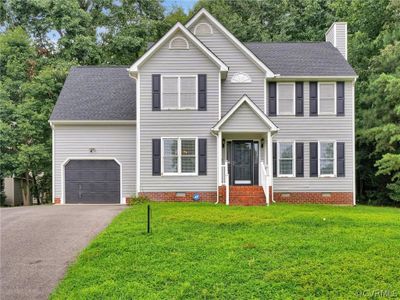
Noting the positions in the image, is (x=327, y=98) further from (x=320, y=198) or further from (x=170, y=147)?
(x=170, y=147)

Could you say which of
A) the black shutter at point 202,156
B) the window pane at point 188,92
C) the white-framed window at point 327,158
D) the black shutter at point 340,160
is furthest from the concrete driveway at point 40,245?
the black shutter at point 340,160

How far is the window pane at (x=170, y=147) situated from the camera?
659 inches

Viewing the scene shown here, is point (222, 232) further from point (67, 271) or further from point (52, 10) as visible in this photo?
point (52, 10)

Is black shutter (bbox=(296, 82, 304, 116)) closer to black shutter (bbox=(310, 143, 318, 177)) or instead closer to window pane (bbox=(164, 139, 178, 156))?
black shutter (bbox=(310, 143, 318, 177))

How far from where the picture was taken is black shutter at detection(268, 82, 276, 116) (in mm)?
18125

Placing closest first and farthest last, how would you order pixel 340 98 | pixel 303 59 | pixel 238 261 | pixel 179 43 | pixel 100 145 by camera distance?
1. pixel 238 261
2. pixel 179 43
3. pixel 340 98
4. pixel 100 145
5. pixel 303 59

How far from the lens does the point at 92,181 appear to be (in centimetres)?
1825

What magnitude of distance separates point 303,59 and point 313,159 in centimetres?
477

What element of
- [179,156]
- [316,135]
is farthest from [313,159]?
[179,156]

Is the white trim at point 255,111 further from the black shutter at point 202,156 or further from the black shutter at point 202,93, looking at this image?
the black shutter at point 202,93

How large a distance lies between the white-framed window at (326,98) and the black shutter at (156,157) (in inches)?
279

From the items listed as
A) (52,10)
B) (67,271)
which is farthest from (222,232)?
(52,10)

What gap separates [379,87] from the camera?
1942 cm

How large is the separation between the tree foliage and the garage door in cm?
433
